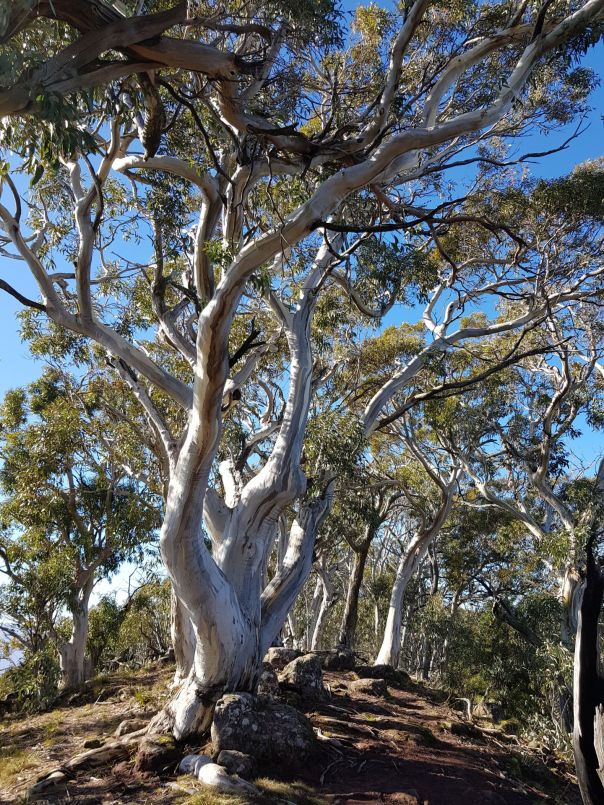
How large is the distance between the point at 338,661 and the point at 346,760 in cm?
558

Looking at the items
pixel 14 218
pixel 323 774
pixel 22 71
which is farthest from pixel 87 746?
pixel 22 71

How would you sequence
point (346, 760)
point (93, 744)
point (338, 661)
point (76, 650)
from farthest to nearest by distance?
point (76, 650)
point (338, 661)
point (93, 744)
point (346, 760)

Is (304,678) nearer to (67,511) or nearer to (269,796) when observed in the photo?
(269,796)

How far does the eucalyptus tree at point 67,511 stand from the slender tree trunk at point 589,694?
11020 millimetres

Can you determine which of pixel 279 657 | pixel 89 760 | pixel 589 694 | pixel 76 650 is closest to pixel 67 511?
pixel 76 650

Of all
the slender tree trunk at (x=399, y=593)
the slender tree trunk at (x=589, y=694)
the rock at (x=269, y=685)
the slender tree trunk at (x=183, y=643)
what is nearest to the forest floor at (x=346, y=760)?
the rock at (x=269, y=685)

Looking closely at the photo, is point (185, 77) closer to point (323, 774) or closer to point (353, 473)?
point (353, 473)

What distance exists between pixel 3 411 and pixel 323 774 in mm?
12279

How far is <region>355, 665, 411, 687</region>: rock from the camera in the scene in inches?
454

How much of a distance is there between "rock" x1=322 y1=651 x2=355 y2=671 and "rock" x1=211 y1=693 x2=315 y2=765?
5524 mm

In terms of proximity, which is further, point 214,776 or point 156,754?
point 156,754

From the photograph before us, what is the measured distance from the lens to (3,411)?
14.9m

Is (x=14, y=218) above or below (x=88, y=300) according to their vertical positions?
above

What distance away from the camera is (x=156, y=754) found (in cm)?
548
